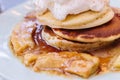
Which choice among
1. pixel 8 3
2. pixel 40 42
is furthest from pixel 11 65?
pixel 8 3

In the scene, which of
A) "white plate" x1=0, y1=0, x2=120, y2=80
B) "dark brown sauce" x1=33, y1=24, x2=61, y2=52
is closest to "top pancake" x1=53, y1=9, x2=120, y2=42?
"dark brown sauce" x1=33, y1=24, x2=61, y2=52

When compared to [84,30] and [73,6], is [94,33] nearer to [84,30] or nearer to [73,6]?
[84,30]

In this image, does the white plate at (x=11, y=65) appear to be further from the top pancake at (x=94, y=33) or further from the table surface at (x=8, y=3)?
the table surface at (x=8, y=3)

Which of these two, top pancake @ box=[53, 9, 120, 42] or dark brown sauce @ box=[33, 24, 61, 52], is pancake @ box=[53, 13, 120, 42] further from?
dark brown sauce @ box=[33, 24, 61, 52]

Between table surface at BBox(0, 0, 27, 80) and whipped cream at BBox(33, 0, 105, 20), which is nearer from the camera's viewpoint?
whipped cream at BBox(33, 0, 105, 20)

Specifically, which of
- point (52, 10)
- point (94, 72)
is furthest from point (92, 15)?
point (94, 72)

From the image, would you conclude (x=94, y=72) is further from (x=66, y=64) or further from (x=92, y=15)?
(x=92, y=15)
